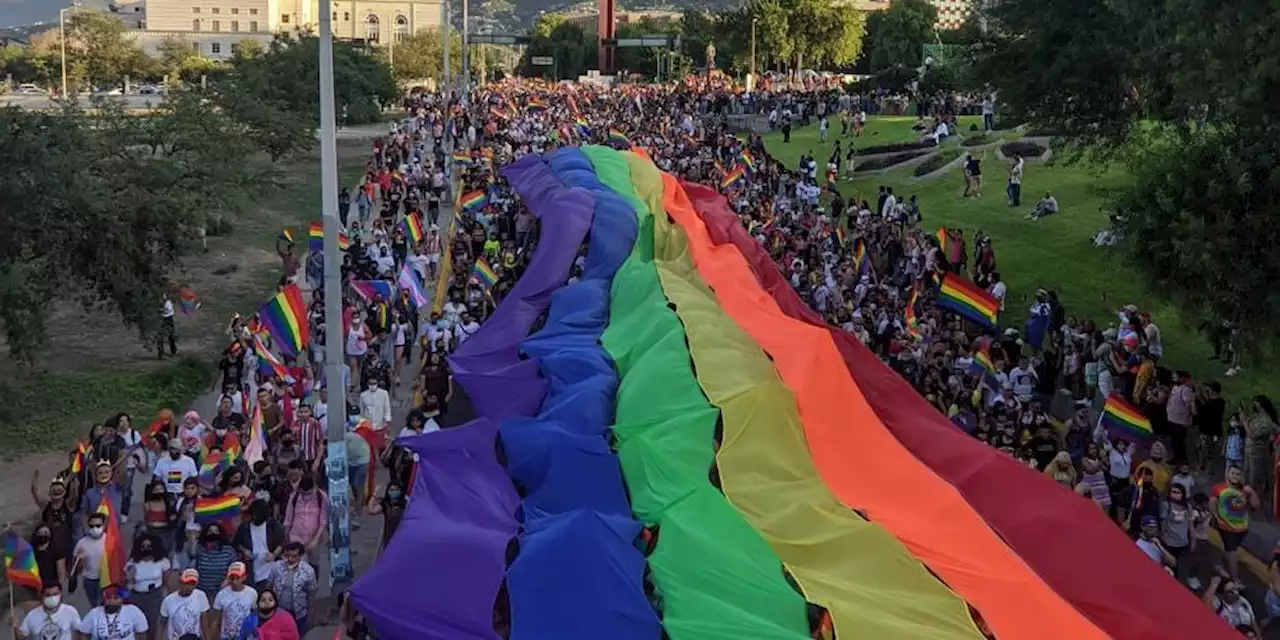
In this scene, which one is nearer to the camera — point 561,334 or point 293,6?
point 561,334

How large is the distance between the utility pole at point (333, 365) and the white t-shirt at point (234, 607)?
2.50 m

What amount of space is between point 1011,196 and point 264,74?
1281 inches

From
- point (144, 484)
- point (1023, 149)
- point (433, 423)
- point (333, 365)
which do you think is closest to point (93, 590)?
point (333, 365)

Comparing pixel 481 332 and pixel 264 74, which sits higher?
pixel 264 74

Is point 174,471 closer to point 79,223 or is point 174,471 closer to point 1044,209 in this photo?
point 79,223

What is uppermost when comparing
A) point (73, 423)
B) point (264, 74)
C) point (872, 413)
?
point (264, 74)

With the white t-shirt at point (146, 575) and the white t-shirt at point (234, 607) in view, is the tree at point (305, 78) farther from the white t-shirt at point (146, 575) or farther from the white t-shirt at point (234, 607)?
the white t-shirt at point (234, 607)

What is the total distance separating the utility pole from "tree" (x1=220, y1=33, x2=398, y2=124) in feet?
119

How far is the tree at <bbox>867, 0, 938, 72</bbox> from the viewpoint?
88.0m

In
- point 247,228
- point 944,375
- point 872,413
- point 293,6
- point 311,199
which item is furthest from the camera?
point 293,6

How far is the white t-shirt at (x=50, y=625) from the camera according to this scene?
9.20 metres

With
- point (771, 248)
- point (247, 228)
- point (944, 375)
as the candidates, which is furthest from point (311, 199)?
point (944, 375)

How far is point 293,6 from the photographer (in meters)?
153

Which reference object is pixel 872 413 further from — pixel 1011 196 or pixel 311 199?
pixel 311 199
